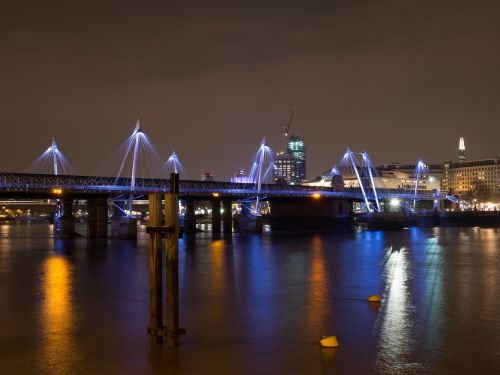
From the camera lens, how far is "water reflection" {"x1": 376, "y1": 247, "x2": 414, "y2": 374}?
14.6 meters

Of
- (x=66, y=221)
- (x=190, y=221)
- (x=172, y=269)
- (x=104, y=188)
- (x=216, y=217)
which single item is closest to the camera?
(x=172, y=269)

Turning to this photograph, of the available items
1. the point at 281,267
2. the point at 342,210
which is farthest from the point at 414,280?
the point at 342,210

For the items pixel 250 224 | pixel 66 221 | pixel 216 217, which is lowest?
pixel 250 224

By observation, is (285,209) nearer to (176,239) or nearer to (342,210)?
(342,210)

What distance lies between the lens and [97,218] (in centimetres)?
9050

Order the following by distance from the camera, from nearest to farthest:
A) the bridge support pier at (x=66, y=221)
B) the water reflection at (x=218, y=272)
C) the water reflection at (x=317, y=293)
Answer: the water reflection at (x=317, y=293) < the water reflection at (x=218, y=272) < the bridge support pier at (x=66, y=221)

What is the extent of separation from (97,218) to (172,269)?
77516mm

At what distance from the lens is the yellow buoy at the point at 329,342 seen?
16.0 meters

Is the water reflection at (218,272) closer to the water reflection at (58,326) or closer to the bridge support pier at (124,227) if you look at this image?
the water reflection at (58,326)

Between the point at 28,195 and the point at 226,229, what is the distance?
41663mm

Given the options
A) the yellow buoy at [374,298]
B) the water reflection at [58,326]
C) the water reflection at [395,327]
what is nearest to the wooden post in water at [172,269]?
the water reflection at [58,326]

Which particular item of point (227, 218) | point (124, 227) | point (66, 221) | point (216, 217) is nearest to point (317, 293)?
point (124, 227)

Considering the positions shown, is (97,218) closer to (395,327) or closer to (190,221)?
(190,221)

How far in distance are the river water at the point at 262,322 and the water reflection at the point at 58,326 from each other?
0.13 ft
